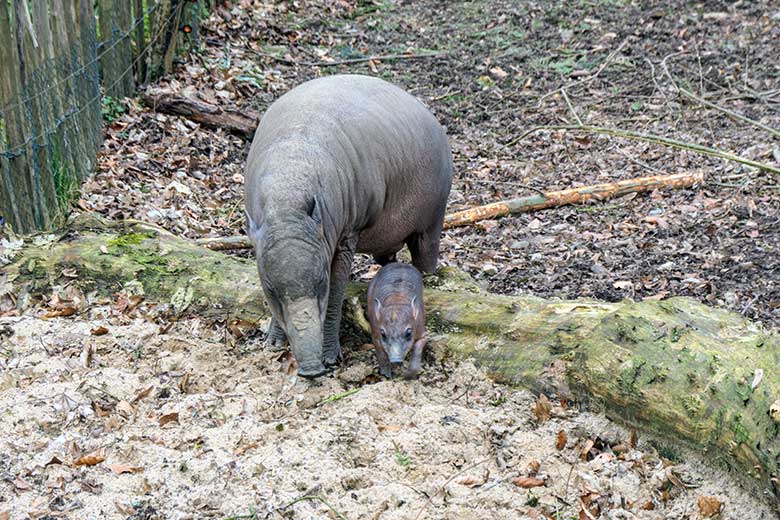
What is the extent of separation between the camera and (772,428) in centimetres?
423

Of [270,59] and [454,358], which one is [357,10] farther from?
[454,358]

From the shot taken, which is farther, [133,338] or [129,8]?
[129,8]

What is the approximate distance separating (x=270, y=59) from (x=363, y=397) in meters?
8.73

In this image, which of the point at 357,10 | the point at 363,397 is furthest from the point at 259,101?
the point at 363,397

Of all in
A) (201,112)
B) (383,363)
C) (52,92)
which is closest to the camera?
(383,363)

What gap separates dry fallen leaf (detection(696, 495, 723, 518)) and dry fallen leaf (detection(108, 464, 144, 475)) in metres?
2.73

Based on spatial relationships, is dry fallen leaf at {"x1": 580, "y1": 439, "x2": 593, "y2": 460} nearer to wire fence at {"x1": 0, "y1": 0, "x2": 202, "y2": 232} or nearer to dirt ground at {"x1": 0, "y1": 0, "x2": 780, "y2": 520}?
dirt ground at {"x1": 0, "y1": 0, "x2": 780, "y2": 520}

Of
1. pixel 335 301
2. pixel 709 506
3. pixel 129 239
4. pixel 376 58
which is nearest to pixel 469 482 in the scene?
pixel 709 506

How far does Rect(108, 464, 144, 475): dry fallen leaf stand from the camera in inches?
180

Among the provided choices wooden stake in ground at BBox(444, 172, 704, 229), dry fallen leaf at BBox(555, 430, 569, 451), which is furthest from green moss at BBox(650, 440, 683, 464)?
wooden stake in ground at BBox(444, 172, 704, 229)

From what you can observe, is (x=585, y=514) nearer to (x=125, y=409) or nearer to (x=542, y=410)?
(x=542, y=410)

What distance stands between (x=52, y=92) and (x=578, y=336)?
16.6 ft

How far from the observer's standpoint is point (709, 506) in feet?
14.0

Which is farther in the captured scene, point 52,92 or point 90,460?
point 52,92
